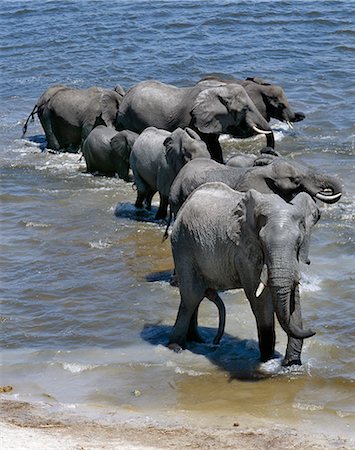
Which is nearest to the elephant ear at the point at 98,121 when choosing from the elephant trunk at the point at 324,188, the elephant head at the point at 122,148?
the elephant head at the point at 122,148

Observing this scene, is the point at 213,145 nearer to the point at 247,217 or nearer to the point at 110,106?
the point at 110,106

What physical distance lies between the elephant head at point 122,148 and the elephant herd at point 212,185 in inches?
0.6

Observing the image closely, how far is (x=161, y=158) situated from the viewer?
13.3 metres

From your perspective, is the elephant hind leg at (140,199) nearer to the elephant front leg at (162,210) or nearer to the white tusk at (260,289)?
the elephant front leg at (162,210)

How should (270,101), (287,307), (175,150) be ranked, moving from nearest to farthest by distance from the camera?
(287,307) < (175,150) < (270,101)

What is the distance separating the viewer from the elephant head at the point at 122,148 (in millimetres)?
15453

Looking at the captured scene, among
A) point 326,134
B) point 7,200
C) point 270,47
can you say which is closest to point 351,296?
point 7,200

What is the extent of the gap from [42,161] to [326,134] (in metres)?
4.89

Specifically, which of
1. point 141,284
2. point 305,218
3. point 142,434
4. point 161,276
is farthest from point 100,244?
point 142,434

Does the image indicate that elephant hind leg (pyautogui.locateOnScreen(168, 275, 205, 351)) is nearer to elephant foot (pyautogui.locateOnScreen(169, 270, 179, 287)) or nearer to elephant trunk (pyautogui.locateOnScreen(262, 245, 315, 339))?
elephant trunk (pyautogui.locateOnScreen(262, 245, 315, 339))

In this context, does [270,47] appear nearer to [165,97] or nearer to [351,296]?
[165,97]

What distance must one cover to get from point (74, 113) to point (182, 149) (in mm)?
6229

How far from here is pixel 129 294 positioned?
11273 millimetres

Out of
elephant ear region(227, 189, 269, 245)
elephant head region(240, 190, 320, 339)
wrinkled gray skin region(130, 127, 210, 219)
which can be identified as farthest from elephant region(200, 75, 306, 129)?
elephant head region(240, 190, 320, 339)
